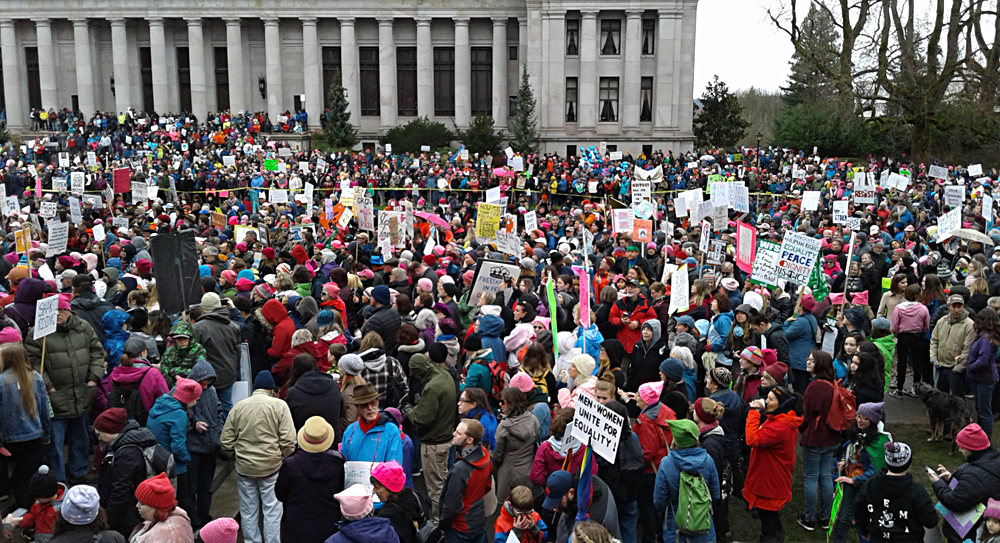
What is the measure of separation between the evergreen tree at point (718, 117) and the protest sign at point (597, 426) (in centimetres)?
4703

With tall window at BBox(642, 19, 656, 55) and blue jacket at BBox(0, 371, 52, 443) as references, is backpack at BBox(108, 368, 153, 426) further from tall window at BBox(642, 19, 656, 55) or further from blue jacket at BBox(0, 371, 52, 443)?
tall window at BBox(642, 19, 656, 55)

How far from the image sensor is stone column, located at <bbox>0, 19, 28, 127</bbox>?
52.8 metres

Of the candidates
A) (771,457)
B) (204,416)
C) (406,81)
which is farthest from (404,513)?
(406,81)

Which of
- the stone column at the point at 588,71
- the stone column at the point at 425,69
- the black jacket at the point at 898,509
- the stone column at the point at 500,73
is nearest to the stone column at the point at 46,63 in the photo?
the stone column at the point at 425,69

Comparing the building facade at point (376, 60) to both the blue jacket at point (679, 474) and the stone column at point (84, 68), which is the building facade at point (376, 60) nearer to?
the stone column at point (84, 68)

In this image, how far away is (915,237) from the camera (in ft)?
61.3

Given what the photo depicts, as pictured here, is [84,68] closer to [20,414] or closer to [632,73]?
[632,73]

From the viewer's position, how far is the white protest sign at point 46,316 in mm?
8688

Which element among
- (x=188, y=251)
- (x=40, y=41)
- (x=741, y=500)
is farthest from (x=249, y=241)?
(x=40, y=41)

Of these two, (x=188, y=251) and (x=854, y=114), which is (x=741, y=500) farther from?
(x=854, y=114)

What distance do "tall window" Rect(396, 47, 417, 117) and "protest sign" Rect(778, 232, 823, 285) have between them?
43055 millimetres

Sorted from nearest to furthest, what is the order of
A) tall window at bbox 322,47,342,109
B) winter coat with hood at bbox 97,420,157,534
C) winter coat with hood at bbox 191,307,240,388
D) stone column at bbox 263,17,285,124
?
winter coat with hood at bbox 97,420,157,534 < winter coat with hood at bbox 191,307,240,388 < stone column at bbox 263,17,285,124 < tall window at bbox 322,47,342,109

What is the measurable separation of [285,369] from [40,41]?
50879mm

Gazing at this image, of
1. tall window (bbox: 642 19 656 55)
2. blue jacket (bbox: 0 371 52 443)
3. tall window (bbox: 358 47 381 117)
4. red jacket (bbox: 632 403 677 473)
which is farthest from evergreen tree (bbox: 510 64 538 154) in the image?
red jacket (bbox: 632 403 677 473)
